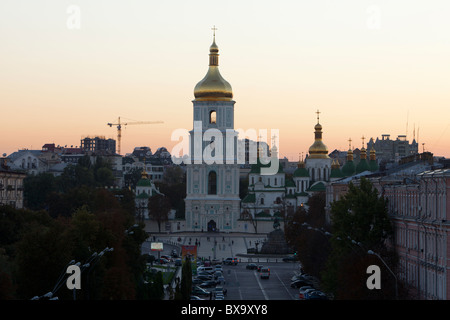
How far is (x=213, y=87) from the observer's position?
12769 centimetres

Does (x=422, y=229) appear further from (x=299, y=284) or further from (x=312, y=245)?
(x=312, y=245)

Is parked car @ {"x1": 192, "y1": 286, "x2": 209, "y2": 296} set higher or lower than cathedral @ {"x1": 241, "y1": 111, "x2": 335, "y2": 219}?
lower

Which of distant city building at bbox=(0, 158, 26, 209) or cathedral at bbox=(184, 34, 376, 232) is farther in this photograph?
cathedral at bbox=(184, 34, 376, 232)

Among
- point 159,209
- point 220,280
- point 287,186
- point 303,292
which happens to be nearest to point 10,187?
point 220,280

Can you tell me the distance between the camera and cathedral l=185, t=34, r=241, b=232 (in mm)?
126562

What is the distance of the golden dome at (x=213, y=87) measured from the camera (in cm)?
12750

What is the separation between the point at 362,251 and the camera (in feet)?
172

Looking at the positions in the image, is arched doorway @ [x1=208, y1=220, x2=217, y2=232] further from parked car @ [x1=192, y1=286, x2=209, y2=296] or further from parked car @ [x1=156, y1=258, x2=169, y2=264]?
parked car @ [x1=192, y1=286, x2=209, y2=296]

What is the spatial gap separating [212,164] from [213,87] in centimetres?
868

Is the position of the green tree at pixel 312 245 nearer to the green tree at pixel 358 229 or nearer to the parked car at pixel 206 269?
the green tree at pixel 358 229

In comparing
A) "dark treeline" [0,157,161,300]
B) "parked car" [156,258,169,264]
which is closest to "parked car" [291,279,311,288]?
"dark treeline" [0,157,161,300]

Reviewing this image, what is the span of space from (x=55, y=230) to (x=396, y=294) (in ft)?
45.8
